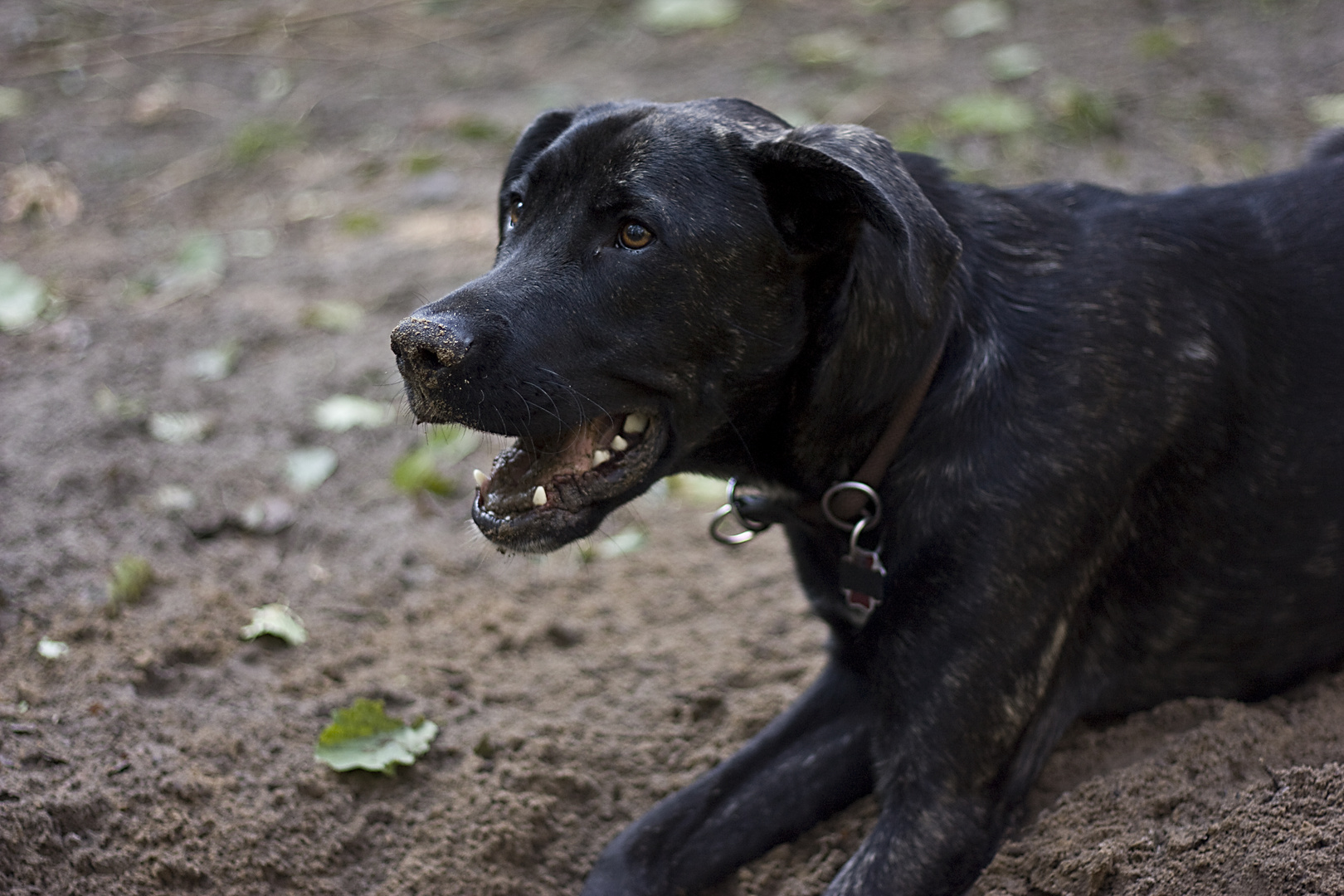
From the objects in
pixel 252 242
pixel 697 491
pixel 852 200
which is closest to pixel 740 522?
pixel 852 200

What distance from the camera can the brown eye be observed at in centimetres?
260

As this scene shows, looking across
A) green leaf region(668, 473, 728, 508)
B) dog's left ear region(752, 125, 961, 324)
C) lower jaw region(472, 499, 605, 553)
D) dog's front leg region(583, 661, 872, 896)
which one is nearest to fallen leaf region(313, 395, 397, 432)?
green leaf region(668, 473, 728, 508)

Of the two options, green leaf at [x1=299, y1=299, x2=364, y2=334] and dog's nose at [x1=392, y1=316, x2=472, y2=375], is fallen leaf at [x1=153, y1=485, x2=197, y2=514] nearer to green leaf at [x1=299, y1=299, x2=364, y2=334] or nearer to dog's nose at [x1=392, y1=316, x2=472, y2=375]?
green leaf at [x1=299, y1=299, x2=364, y2=334]

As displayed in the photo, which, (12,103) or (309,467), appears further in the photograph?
(12,103)

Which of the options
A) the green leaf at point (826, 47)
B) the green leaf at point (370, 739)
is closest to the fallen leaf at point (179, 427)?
the green leaf at point (370, 739)

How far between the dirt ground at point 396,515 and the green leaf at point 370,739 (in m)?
0.05

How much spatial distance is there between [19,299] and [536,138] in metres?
3.48

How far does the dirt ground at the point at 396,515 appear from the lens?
109 inches

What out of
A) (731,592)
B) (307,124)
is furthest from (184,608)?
(307,124)

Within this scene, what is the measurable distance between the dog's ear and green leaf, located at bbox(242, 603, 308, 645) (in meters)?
1.53

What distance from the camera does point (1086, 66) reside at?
21.6 ft

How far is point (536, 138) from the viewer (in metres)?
3.23

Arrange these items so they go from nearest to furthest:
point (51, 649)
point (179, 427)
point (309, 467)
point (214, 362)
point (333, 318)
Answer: point (51, 649) < point (309, 467) < point (179, 427) < point (214, 362) < point (333, 318)

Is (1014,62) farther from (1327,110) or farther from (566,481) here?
(566,481)
